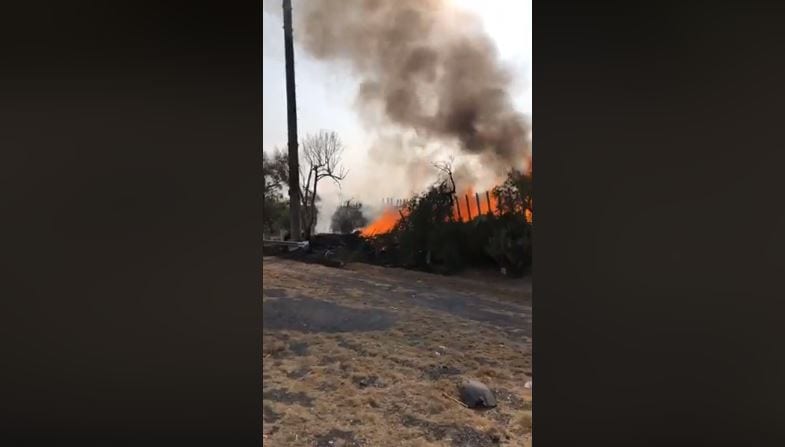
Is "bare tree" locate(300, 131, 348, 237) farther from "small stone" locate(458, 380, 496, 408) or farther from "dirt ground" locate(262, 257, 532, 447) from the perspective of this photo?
"small stone" locate(458, 380, 496, 408)

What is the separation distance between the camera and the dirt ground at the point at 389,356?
7.41ft

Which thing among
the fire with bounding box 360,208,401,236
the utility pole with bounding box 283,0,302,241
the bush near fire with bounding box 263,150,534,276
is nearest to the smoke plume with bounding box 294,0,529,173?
the utility pole with bounding box 283,0,302,241

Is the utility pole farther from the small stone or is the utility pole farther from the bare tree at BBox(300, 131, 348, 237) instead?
the small stone

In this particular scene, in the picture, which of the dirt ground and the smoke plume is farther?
the smoke plume

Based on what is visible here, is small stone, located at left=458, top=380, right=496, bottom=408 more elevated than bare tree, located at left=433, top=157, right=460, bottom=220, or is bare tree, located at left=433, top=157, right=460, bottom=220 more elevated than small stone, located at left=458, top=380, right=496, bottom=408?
bare tree, located at left=433, top=157, right=460, bottom=220

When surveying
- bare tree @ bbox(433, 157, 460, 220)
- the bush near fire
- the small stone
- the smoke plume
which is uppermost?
the smoke plume

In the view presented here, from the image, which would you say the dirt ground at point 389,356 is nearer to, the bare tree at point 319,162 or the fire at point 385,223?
the fire at point 385,223

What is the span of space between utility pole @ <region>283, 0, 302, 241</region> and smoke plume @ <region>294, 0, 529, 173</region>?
6cm

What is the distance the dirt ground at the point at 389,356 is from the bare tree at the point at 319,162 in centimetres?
39

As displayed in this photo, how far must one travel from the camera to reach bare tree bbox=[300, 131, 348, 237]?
2504 millimetres
